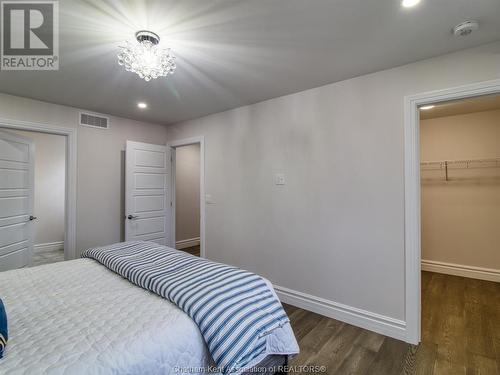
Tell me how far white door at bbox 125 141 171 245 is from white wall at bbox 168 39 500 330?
1.19 metres

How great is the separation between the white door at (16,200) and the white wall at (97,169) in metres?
0.47

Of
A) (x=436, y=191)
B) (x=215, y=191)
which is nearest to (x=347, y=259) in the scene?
(x=215, y=191)

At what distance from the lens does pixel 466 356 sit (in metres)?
1.97

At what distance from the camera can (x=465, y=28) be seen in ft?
5.53

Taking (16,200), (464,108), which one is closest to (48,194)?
(16,200)

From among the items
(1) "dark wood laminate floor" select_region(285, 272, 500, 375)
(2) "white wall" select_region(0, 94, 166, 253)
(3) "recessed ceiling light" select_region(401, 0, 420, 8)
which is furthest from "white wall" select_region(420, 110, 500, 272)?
(2) "white wall" select_region(0, 94, 166, 253)

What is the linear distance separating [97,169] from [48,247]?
2660mm

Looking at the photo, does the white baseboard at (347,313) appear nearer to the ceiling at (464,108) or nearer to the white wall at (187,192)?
the ceiling at (464,108)

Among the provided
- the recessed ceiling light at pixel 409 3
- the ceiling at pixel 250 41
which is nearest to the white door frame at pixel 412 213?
the ceiling at pixel 250 41

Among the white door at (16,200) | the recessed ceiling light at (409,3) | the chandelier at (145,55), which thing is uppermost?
the recessed ceiling light at (409,3)

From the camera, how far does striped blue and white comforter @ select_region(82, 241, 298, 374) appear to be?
1.21m

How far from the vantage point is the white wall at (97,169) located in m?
3.26

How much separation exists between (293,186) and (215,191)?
1299mm

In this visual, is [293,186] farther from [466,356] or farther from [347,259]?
[466,356]
